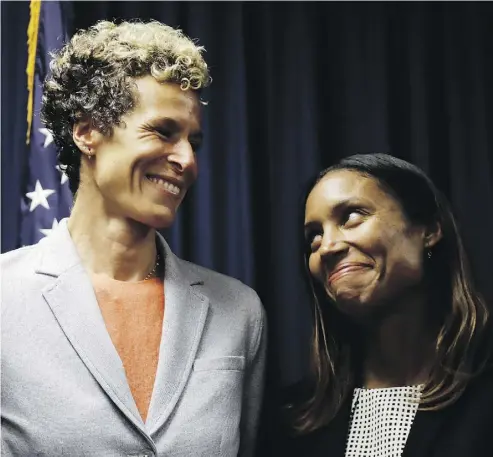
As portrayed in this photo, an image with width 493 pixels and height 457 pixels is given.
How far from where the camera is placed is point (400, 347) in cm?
148

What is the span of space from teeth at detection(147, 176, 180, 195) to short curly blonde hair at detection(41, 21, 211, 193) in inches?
5.0

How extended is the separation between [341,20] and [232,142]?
1.20ft

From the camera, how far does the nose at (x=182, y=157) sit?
145cm

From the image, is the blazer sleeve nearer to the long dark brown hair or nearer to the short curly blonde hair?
the long dark brown hair

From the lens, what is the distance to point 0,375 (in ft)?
4.29

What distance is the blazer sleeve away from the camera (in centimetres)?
156

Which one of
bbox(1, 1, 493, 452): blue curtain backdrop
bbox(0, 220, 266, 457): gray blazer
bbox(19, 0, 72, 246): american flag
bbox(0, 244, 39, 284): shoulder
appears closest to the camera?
bbox(0, 220, 266, 457): gray blazer

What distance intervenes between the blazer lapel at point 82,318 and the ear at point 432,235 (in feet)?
2.04

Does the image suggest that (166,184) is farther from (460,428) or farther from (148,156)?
(460,428)

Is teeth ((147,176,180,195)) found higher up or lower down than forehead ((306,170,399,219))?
higher up

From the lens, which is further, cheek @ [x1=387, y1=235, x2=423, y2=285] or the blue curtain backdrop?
the blue curtain backdrop

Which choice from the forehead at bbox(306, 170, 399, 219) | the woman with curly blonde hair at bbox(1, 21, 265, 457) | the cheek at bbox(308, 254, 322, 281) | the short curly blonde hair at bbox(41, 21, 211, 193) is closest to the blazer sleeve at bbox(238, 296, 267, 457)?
the woman with curly blonde hair at bbox(1, 21, 265, 457)

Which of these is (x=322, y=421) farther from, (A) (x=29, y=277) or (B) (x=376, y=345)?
(A) (x=29, y=277)

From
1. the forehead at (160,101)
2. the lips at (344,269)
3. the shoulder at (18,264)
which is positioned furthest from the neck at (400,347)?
the shoulder at (18,264)
